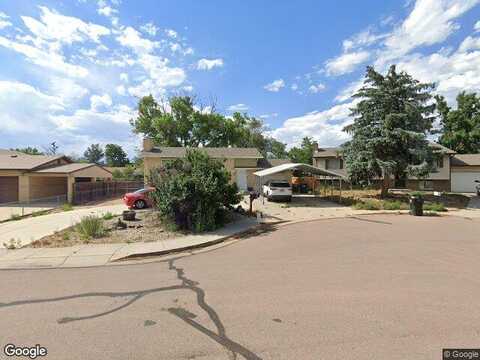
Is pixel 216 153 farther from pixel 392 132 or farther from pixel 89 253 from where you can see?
pixel 89 253

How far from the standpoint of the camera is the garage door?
23.0m

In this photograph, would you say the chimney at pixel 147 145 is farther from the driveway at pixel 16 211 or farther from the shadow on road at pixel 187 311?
the shadow on road at pixel 187 311

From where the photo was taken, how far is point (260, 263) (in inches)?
260

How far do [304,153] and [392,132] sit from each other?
28420 millimetres

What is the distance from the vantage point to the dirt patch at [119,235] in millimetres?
8938

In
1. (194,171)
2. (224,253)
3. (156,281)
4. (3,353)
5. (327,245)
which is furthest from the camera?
(194,171)

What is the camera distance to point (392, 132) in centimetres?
1967

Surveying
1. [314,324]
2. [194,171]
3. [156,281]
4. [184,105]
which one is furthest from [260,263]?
[184,105]

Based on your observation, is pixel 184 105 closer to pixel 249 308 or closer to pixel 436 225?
pixel 436 225

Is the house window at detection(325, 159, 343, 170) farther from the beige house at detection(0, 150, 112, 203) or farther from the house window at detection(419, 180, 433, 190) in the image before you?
the beige house at detection(0, 150, 112, 203)

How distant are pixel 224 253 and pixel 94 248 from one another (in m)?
3.93

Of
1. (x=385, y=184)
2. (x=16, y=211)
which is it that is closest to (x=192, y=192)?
(x=16, y=211)

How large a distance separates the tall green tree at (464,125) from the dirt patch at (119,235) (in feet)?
129

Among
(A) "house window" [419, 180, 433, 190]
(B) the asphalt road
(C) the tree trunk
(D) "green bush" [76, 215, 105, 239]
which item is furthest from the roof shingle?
(B) the asphalt road
